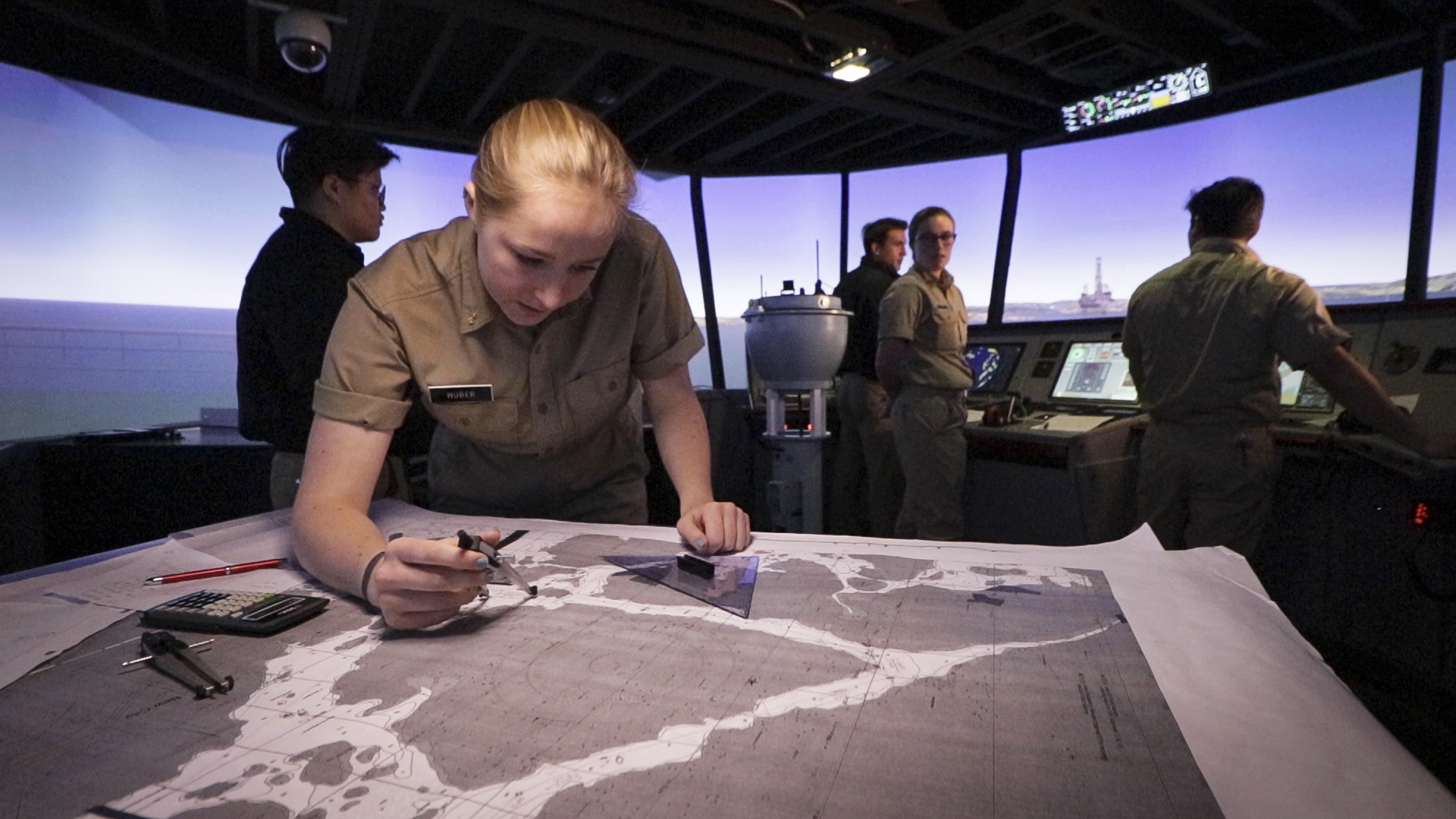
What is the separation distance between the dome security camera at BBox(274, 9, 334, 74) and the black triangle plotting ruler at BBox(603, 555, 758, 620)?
2629 millimetres

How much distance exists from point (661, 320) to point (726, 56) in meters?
2.48

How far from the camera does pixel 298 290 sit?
1.50 meters

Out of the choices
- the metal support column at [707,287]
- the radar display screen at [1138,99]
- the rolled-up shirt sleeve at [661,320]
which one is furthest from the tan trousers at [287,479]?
the radar display screen at [1138,99]

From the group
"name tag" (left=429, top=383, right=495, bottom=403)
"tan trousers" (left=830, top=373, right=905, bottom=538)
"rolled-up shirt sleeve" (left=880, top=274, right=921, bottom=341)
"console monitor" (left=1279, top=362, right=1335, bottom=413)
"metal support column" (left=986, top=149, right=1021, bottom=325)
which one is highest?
"metal support column" (left=986, top=149, right=1021, bottom=325)

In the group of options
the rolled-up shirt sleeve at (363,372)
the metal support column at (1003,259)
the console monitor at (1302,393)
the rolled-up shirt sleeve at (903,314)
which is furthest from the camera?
the metal support column at (1003,259)

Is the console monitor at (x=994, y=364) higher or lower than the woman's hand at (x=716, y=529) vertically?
higher

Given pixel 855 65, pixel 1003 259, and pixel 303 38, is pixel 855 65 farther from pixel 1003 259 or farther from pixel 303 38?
pixel 303 38

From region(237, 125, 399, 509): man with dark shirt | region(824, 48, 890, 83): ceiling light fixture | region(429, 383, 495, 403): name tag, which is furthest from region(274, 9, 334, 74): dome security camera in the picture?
region(429, 383, 495, 403): name tag

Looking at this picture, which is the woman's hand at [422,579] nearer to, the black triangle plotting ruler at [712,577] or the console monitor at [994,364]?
the black triangle plotting ruler at [712,577]

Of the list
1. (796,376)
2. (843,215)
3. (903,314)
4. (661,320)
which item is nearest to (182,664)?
(661,320)

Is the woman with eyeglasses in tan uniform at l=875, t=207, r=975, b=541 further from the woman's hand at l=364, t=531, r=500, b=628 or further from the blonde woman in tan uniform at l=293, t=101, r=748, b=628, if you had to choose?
the woman's hand at l=364, t=531, r=500, b=628

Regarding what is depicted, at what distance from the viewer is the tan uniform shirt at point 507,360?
0.98m

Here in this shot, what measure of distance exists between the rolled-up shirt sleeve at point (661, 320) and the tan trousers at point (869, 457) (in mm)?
2219

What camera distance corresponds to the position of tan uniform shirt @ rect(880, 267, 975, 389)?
2924mm
